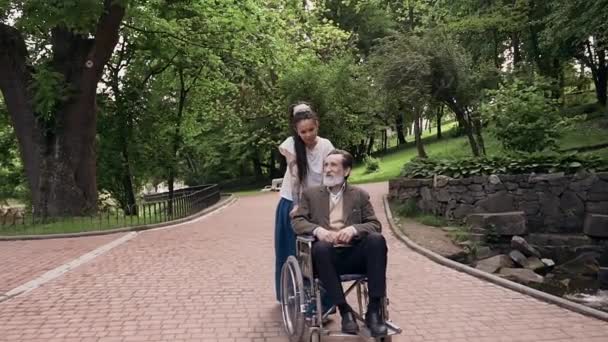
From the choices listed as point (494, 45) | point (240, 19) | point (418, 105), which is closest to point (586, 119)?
point (494, 45)

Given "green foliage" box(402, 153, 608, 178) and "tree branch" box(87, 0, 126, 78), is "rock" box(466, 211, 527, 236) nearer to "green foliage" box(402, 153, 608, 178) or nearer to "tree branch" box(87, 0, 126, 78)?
"green foliage" box(402, 153, 608, 178)

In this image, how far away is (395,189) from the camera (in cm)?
1456

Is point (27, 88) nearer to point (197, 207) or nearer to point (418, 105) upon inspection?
point (197, 207)

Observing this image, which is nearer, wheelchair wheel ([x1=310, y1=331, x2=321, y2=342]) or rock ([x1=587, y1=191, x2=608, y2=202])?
wheelchair wheel ([x1=310, y1=331, x2=321, y2=342])

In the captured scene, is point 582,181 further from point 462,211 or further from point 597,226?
point 462,211

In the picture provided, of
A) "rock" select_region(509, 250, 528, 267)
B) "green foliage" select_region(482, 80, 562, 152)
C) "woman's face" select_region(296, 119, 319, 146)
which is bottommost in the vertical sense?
"rock" select_region(509, 250, 528, 267)

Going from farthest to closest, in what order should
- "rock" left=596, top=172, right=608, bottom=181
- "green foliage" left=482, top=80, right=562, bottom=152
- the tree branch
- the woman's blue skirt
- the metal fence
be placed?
1. the tree branch
2. "green foliage" left=482, top=80, right=562, bottom=152
3. the metal fence
4. "rock" left=596, top=172, right=608, bottom=181
5. the woman's blue skirt

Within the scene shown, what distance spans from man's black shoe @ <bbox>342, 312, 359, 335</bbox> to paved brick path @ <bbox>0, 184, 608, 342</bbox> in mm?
682

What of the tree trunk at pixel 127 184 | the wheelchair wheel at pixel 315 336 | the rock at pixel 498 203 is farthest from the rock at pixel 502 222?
the tree trunk at pixel 127 184

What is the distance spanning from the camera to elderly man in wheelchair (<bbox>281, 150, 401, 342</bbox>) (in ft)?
13.8

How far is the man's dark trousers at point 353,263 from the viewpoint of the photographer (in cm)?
419

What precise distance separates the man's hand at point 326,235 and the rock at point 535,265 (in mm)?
5978

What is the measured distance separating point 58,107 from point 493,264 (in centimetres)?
1117

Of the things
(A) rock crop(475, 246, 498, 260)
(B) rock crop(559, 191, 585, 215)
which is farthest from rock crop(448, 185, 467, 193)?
(A) rock crop(475, 246, 498, 260)
